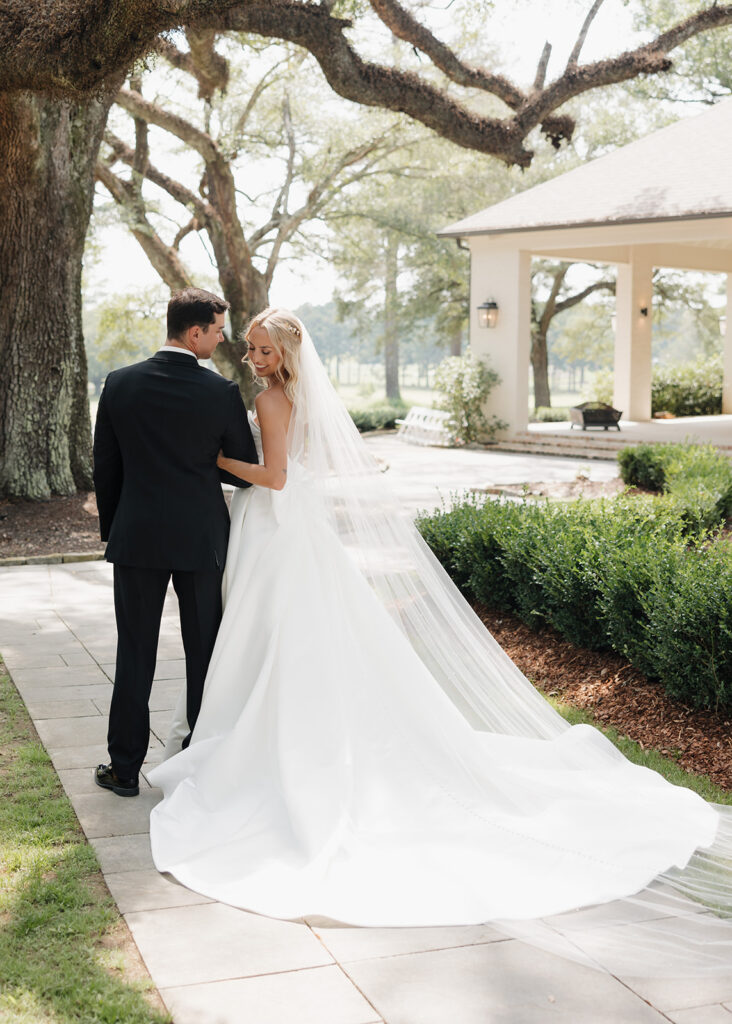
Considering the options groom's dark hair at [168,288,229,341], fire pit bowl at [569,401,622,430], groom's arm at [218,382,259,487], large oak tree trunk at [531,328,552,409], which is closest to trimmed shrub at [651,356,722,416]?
fire pit bowl at [569,401,622,430]

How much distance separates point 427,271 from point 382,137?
51.9ft

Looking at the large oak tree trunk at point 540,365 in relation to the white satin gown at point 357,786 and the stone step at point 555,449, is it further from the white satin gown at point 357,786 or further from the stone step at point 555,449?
the white satin gown at point 357,786

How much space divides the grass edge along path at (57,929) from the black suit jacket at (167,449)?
1.09m

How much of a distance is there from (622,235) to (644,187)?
3.76 ft

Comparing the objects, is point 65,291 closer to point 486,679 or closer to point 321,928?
point 486,679

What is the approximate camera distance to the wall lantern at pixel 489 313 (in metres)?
22.1

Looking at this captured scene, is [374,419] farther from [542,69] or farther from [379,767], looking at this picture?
[379,767]

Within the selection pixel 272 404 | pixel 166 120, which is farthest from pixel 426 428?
pixel 272 404

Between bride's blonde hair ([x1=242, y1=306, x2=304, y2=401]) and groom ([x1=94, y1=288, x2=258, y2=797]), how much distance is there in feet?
0.63

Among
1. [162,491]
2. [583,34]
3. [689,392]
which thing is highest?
[583,34]

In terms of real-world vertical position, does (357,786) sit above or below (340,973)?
above

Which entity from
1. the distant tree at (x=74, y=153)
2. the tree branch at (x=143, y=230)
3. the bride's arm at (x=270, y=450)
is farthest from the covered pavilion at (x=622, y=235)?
the bride's arm at (x=270, y=450)

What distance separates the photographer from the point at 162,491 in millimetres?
4363

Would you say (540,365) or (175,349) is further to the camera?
(540,365)
